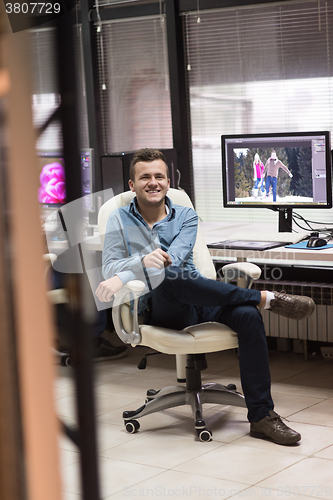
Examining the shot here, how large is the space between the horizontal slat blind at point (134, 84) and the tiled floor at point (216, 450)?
6.06 ft

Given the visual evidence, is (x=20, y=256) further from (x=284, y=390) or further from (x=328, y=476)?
(x=284, y=390)

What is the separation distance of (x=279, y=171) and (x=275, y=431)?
1.34 meters

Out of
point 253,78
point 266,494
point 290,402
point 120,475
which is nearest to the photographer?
point 266,494

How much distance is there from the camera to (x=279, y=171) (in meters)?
3.28

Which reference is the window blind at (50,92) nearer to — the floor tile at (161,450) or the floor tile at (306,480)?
the floor tile at (306,480)

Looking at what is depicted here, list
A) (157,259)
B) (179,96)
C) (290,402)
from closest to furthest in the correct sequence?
1. (157,259)
2. (290,402)
3. (179,96)

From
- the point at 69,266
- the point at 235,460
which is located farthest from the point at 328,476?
the point at 69,266

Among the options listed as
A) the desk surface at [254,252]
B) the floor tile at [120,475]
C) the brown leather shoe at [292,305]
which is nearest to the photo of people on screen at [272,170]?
the desk surface at [254,252]

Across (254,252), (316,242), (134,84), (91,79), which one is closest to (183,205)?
(254,252)

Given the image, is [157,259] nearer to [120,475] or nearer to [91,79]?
[120,475]

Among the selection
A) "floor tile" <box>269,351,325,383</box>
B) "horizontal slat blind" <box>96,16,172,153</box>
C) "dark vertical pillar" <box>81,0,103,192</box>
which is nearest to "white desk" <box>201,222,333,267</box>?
"floor tile" <box>269,351,325,383</box>

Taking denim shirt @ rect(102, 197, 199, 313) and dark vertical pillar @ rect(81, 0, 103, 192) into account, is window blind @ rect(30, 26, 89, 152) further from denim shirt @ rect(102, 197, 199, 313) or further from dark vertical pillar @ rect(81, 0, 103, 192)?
dark vertical pillar @ rect(81, 0, 103, 192)

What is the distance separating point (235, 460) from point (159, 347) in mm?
540

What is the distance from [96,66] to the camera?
4.64 meters
